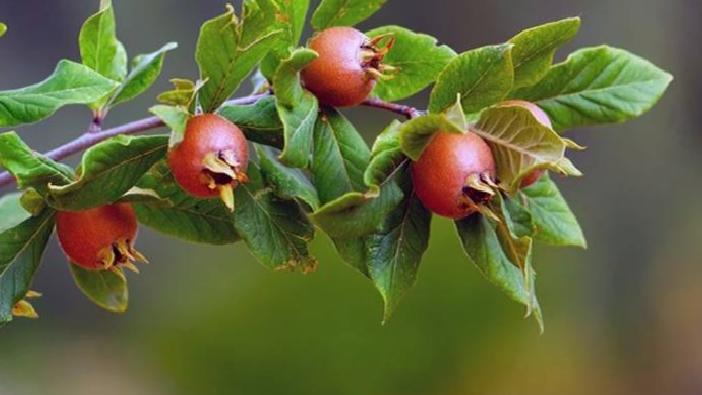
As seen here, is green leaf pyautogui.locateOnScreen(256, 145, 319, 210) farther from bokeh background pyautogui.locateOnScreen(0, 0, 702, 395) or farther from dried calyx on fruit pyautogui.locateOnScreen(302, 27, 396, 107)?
bokeh background pyautogui.locateOnScreen(0, 0, 702, 395)

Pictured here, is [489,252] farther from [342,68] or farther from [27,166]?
[27,166]

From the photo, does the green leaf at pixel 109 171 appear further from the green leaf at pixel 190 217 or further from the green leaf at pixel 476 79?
the green leaf at pixel 476 79

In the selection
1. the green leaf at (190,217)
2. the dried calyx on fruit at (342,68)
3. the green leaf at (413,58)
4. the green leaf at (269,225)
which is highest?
the dried calyx on fruit at (342,68)

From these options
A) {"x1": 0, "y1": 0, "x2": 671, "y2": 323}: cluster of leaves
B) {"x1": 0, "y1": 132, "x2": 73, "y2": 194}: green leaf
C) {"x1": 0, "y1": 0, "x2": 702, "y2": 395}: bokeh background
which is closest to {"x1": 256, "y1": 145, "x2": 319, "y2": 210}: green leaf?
{"x1": 0, "y1": 0, "x2": 671, "y2": 323}: cluster of leaves

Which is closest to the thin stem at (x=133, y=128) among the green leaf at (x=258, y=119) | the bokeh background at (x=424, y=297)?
the green leaf at (x=258, y=119)

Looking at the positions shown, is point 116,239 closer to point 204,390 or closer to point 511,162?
point 511,162

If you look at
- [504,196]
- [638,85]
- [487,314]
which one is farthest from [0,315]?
[487,314]

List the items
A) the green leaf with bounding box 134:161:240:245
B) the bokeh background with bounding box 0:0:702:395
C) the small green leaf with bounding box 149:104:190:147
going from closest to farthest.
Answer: the small green leaf with bounding box 149:104:190:147 → the green leaf with bounding box 134:161:240:245 → the bokeh background with bounding box 0:0:702:395
